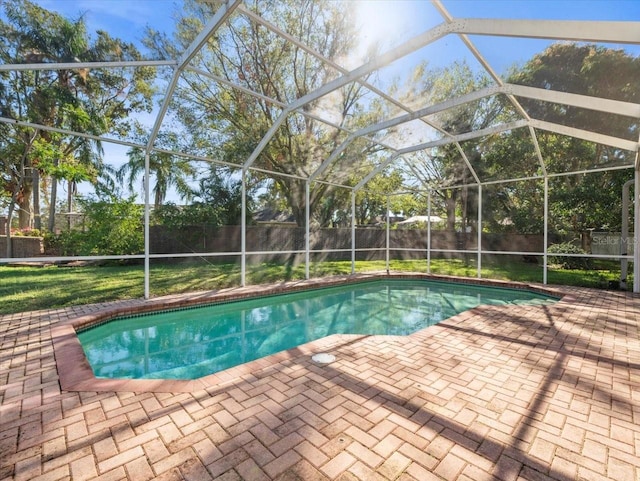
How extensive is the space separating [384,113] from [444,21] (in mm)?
5894

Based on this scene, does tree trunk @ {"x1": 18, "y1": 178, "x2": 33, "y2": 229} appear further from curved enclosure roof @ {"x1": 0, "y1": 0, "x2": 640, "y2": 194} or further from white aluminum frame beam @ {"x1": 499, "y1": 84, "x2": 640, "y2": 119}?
white aluminum frame beam @ {"x1": 499, "y1": 84, "x2": 640, "y2": 119}

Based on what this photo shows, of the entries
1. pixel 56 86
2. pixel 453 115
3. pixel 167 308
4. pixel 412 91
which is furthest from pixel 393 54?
pixel 56 86

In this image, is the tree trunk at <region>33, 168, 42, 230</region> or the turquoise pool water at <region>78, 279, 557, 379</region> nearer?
the turquoise pool water at <region>78, 279, 557, 379</region>

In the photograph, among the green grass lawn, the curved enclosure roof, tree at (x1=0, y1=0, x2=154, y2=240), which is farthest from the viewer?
tree at (x1=0, y1=0, x2=154, y2=240)

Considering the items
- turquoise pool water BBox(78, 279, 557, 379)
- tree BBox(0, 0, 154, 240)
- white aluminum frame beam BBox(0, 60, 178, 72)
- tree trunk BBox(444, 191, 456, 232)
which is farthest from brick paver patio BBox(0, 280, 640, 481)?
tree BBox(0, 0, 154, 240)

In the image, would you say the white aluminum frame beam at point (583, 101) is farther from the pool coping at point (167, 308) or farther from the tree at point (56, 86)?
the tree at point (56, 86)

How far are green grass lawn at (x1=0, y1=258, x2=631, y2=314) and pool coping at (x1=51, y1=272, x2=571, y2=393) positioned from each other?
Result: 0.93 metres

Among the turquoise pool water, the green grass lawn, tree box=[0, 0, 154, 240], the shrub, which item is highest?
tree box=[0, 0, 154, 240]

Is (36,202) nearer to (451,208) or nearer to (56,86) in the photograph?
(56,86)

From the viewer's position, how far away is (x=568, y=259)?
A: 11.4 meters

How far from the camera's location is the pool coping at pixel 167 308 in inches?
103

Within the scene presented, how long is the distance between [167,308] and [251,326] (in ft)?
5.34

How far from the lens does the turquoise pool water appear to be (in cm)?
405

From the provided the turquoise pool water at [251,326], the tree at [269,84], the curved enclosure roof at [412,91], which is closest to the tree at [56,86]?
the tree at [269,84]
